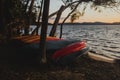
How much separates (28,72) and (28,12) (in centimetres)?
742

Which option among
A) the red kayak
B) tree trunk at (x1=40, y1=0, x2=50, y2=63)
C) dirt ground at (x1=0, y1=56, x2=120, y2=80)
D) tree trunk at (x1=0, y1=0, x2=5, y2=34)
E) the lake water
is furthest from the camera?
the lake water

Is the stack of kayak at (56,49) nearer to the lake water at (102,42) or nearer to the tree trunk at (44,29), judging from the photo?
the tree trunk at (44,29)

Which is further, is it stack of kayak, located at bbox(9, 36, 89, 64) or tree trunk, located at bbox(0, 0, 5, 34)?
tree trunk, located at bbox(0, 0, 5, 34)

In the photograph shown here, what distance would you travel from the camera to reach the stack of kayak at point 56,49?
11633 millimetres

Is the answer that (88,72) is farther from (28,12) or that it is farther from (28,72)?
(28,12)

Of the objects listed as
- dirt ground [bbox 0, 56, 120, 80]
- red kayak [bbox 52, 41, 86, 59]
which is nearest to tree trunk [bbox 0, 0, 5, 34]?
dirt ground [bbox 0, 56, 120, 80]

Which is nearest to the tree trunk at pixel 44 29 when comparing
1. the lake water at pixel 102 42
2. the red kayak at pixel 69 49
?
the red kayak at pixel 69 49

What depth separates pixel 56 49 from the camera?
11789 millimetres

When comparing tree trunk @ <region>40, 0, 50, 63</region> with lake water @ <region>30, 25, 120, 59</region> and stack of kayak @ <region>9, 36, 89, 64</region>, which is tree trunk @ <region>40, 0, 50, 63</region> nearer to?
stack of kayak @ <region>9, 36, 89, 64</region>

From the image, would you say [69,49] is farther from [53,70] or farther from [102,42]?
[102,42]

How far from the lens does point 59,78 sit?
33.7 feet

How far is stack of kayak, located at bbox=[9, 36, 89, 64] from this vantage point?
38.2ft

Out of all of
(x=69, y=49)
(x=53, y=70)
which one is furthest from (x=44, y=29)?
(x=69, y=49)

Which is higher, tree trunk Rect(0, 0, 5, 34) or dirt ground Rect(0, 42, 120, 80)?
tree trunk Rect(0, 0, 5, 34)
